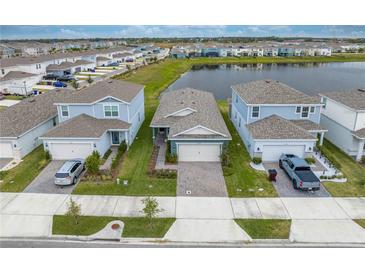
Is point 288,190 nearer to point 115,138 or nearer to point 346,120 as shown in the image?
point 346,120

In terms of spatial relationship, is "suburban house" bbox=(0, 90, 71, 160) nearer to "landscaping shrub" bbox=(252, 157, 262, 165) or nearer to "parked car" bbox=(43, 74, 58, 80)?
"landscaping shrub" bbox=(252, 157, 262, 165)

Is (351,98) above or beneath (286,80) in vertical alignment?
above

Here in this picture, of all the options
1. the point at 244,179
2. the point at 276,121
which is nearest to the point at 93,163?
the point at 244,179

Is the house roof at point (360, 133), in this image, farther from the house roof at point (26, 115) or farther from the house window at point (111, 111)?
the house roof at point (26, 115)

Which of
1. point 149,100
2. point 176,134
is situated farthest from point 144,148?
point 149,100

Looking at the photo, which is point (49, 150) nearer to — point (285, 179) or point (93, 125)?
point (93, 125)

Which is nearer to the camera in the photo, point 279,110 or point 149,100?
point 279,110

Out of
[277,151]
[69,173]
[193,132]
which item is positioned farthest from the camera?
[193,132]

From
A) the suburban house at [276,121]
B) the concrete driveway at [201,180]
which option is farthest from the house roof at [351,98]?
the concrete driveway at [201,180]
